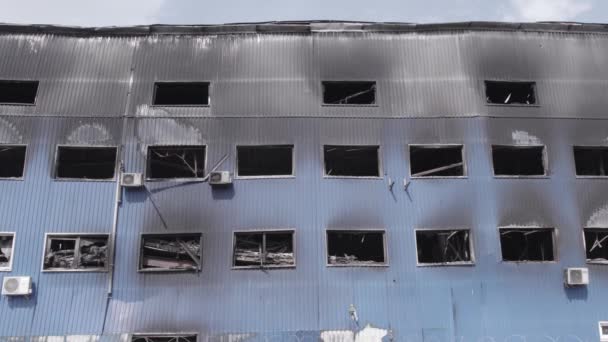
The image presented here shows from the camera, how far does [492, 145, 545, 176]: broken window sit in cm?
2123

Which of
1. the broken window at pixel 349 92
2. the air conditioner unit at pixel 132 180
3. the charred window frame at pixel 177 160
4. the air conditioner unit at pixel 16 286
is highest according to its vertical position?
the broken window at pixel 349 92

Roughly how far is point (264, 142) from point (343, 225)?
4.61 metres

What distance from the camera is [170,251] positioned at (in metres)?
19.8

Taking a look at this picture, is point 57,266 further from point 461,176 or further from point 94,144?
point 461,176

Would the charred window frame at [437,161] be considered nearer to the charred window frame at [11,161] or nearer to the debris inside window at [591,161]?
the debris inside window at [591,161]

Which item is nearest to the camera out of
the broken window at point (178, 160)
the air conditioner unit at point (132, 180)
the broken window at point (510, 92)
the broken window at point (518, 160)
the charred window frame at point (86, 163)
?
the air conditioner unit at point (132, 180)

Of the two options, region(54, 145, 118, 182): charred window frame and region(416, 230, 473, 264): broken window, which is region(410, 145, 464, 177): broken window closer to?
region(416, 230, 473, 264): broken window

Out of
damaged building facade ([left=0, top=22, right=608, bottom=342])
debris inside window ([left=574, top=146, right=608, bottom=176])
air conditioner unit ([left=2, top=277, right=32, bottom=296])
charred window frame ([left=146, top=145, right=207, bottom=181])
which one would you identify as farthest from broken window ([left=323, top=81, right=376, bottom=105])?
air conditioner unit ([left=2, top=277, right=32, bottom=296])

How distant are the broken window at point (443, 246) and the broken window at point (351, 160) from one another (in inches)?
131

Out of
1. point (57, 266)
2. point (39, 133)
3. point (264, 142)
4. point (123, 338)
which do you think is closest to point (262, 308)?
point (123, 338)

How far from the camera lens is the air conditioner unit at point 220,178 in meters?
20.0

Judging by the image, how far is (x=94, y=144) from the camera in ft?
67.8

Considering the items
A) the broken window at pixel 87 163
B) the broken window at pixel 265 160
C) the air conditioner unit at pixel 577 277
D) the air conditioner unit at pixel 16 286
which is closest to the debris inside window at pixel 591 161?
the air conditioner unit at pixel 577 277

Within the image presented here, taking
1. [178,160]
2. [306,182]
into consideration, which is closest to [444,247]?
[306,182]
